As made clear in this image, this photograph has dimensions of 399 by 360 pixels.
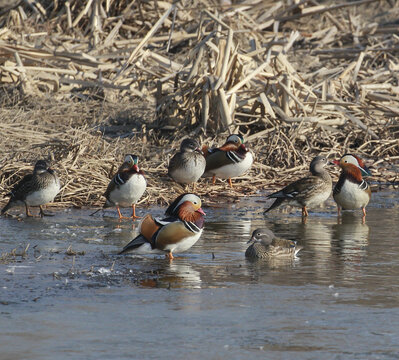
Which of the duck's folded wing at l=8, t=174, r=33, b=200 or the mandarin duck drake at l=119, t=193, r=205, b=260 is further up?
the duck's folded wing at l=8, t=174, r=33, b=200

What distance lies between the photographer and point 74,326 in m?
6.06

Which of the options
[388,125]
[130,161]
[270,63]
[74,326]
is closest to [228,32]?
[270,63]

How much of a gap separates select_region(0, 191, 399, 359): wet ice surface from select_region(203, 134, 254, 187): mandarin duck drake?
269cm

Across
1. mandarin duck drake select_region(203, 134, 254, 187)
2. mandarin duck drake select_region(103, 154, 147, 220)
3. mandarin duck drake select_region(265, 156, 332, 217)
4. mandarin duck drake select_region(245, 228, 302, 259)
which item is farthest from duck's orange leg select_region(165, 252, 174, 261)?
mandarin duck drake select_region(203, 134, 254, 187)

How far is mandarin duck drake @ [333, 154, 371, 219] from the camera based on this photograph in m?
11.1

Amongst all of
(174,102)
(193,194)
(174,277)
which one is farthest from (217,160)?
(174,277)

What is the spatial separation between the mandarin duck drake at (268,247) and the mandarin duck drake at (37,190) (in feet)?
10.8

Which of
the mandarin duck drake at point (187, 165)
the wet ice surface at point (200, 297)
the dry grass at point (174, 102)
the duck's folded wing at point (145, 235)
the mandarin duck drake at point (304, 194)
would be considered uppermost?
the dry grass at point (174, 102)

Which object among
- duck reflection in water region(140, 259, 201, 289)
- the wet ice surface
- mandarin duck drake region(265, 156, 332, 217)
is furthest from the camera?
mandarin duck drake region(265, 156, 332, 217)

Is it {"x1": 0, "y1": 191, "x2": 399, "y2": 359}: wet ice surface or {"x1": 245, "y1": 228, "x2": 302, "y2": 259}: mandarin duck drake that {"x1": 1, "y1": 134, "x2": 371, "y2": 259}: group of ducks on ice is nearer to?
{"x1": 245, "y1": 228, "x2": 302, "y2": 259}: mandarin duck drake

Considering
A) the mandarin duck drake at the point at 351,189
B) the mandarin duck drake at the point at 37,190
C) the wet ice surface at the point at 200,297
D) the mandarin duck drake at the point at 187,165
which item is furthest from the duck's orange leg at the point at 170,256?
the mandarin duck drake at the point at 187,165

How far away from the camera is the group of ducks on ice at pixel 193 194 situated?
837 cm

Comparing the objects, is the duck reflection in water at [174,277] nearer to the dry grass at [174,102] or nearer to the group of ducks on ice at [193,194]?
the group of ducks on ice at [193,194]

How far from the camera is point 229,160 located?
12.7 meters
